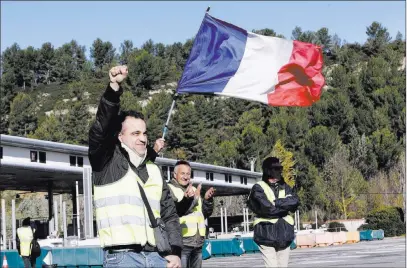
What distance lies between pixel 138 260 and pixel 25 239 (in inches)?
698

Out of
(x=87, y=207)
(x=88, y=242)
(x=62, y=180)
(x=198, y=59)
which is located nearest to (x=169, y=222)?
(x=198, y=59)

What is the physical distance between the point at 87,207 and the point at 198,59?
2935 cm

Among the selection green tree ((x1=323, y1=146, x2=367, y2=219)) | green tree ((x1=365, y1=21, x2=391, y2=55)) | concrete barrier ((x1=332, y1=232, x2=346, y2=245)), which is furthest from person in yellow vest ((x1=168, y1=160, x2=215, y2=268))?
green tree ((x1=365, y1=21, x2=391, y2=55))

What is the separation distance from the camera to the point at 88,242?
121 ft

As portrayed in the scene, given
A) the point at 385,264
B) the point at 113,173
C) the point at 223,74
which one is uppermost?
the point at 223,74

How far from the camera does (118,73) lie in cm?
534

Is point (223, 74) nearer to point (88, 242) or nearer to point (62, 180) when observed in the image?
point (88, 242)

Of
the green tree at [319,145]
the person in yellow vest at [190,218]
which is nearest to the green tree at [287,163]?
the green tree at [319,145]

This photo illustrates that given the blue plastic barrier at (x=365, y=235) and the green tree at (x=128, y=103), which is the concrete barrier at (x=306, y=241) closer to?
the blue plastic barrier at (x=365, y=235)

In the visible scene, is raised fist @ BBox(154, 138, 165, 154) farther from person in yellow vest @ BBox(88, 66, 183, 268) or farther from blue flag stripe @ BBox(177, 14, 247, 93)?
blue flag stripe @ BBox(177, 14, 247, 93)

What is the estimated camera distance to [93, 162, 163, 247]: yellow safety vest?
5719mm

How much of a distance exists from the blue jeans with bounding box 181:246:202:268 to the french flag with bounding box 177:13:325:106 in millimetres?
1910

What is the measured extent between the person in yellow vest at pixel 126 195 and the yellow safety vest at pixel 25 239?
17.5 meters

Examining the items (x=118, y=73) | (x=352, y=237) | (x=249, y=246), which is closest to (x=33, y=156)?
(x=249, y=246)
